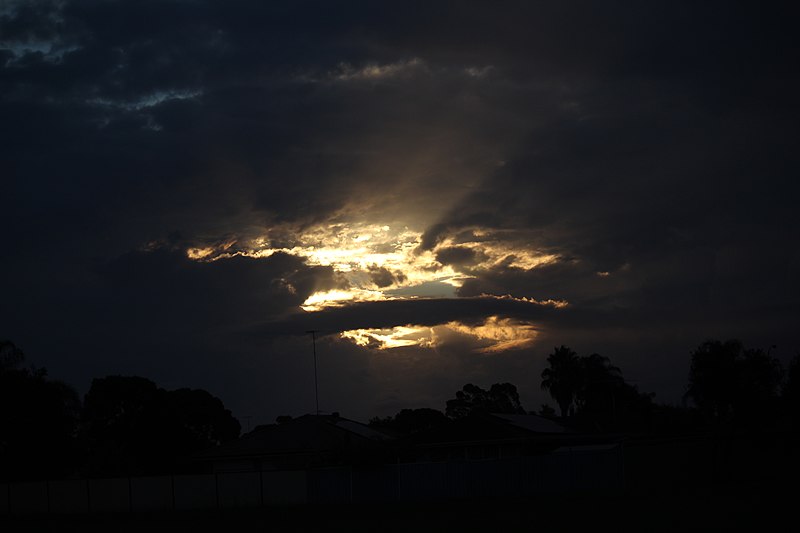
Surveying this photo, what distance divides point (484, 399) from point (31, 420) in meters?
75.6

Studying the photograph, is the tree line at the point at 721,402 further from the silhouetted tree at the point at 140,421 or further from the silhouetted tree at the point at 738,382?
the silhouetted tree at the point at 140,421

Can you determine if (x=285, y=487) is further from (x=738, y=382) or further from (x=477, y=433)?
(x=738, y=382)

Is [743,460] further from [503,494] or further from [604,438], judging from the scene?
[503,494]

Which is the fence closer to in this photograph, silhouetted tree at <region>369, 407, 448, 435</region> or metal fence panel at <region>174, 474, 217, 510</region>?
metal fence panel at <region>174, 474, 217, 510</region>

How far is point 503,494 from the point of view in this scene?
1764 inches

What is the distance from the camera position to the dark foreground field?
24812 mm

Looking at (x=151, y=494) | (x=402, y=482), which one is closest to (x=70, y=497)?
(x=151, y=494)

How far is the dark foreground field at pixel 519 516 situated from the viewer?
2481 cm

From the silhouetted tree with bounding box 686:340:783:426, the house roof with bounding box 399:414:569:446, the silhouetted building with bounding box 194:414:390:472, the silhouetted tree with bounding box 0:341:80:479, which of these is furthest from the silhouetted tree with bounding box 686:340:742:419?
the silhouetted tree with bounding box 0:341:80:479

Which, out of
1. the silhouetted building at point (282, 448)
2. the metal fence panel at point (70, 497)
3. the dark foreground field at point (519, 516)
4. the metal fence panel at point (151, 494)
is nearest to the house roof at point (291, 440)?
the silhouetted building at point (282, 448)

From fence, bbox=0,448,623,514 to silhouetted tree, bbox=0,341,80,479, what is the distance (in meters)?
14.3

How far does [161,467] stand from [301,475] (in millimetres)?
34307

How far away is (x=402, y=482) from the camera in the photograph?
45844 millimetres

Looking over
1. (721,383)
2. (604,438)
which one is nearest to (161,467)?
(604,438)
